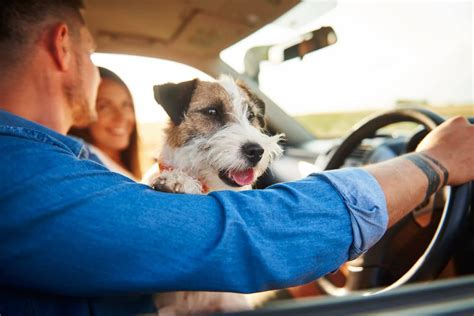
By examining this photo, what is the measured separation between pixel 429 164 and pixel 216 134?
89 centimetres

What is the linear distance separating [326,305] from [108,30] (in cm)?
216

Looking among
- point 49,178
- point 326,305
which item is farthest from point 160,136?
point 326,305

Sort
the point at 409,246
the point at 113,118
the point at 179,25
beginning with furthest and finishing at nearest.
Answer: the point at 113,118 → the point at 179,25 → the point at 409,246

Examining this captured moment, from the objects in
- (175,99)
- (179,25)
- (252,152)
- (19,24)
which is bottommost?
(252,152)

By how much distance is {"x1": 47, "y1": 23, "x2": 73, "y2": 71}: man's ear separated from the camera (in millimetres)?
1627

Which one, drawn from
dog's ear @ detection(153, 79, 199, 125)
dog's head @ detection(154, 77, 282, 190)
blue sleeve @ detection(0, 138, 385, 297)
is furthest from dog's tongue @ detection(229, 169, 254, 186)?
blue sleeve @ detection(0, 138, 385, 297)

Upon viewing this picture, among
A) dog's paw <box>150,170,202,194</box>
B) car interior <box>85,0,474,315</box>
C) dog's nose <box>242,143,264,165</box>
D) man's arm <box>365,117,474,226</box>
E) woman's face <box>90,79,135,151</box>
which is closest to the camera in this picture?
car interior <box>85,0,474,315</box>

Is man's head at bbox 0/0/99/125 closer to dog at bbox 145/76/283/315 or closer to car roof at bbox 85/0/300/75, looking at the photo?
dog at bbox 145/76/283/315

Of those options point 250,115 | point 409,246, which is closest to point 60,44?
point 250,115

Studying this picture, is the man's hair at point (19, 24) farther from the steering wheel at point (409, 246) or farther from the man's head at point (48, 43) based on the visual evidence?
the steering wheel at point (409, 246)

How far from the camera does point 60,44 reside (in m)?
1.64

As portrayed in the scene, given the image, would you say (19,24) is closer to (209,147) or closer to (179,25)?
(209,147)

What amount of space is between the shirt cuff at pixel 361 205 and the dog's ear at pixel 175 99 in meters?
0.84

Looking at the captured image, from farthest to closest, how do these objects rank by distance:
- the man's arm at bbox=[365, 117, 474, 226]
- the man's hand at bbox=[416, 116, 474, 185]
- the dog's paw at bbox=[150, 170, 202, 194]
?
the dog's paw at bbox=[150, 170, 202, 194], the man's hand at bbox=[416, 116, 474, 185], the man's arm at bbox=[365, 117, 474, 226]
